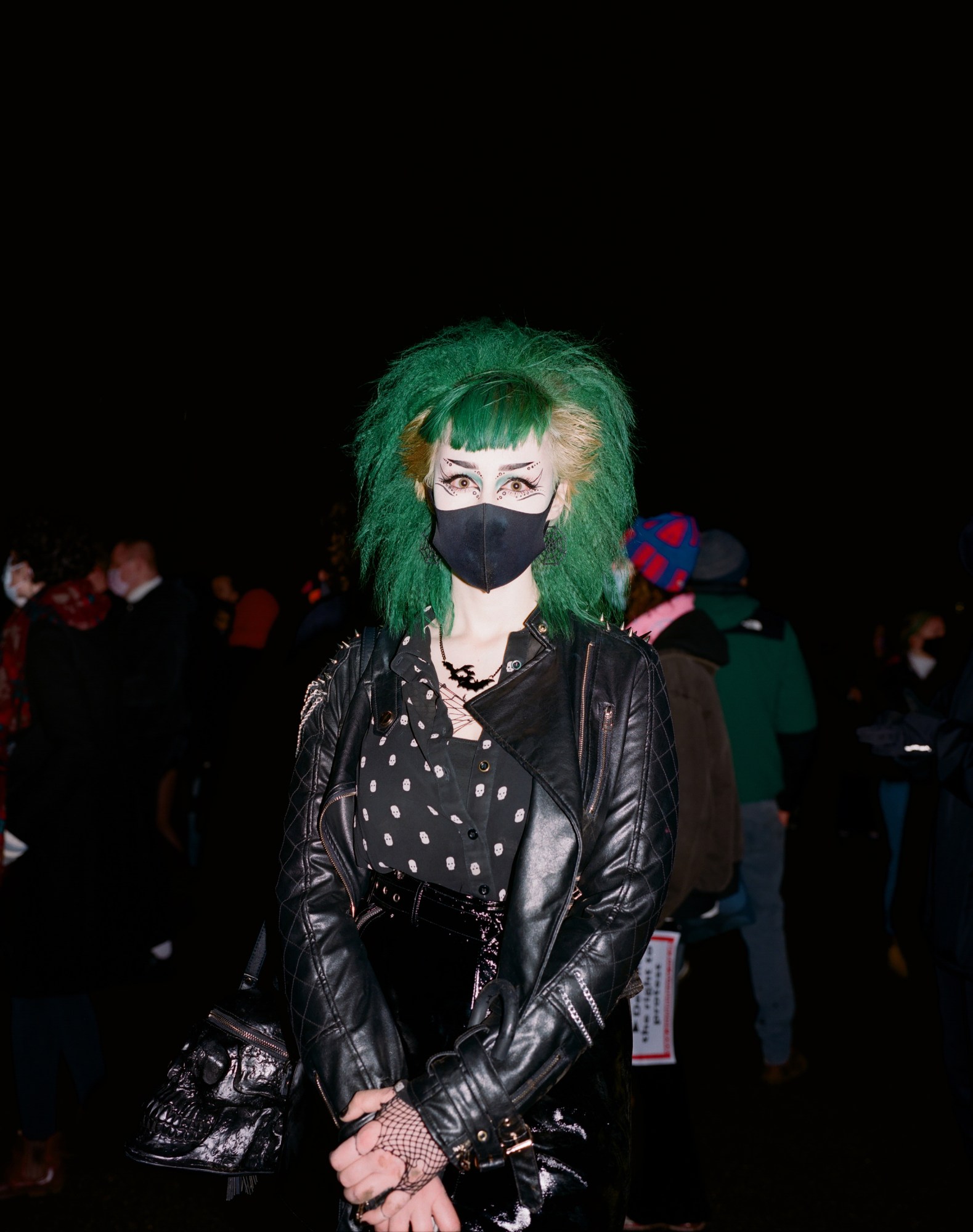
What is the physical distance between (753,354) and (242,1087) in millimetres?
11752

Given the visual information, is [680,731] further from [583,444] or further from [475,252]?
[475,252]

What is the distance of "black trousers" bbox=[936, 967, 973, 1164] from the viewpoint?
2.64 m

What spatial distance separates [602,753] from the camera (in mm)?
1641

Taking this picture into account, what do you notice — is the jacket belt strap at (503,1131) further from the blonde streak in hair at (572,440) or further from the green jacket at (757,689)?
the green jacket at (757,689)

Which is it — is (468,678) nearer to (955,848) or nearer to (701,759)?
(701,759)

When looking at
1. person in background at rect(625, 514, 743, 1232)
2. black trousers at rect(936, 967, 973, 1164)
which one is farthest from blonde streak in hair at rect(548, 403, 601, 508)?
black trousers at rect(936, 967, 973, 1164)

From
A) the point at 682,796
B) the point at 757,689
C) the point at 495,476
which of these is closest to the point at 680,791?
the point at 682,796

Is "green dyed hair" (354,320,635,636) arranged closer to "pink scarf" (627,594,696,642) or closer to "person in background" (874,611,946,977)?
"pink scarf" (627,594,696,642)

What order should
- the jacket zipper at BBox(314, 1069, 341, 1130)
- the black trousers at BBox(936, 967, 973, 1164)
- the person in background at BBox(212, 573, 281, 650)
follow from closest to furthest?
the jacket zipper at BBox(314, 1069, 341, 1130)
the black trousers at BBox(936, 967, 973, 1164)
the person in background at BBox(212, 573, 281, 650)

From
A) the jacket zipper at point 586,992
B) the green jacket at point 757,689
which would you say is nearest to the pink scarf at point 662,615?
the green jacket at point 757,689

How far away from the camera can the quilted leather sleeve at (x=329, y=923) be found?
1.55 m

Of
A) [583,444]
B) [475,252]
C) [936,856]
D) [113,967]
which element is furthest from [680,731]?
[475,252]

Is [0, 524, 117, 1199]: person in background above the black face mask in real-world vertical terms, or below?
below

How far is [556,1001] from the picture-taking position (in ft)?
4.87
